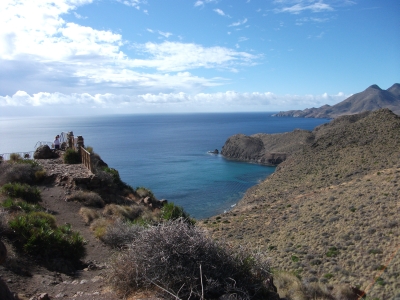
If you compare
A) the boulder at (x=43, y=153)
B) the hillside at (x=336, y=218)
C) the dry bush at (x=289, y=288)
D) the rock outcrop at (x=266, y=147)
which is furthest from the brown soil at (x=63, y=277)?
the rock outcrop at (x=266, y=147)

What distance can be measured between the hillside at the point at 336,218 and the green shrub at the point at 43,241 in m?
4.54

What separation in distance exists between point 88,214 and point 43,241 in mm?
4991

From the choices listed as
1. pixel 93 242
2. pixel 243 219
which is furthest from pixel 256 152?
pixel 93 242

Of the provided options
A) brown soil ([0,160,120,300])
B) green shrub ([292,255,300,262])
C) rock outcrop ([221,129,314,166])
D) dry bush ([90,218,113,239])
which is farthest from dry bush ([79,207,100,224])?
rock outcrop ([221,129,314,166])

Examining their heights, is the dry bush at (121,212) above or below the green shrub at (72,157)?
below

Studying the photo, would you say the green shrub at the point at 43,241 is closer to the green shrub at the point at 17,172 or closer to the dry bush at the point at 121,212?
the dry bush at the point at 121,212

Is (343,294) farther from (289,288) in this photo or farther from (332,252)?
(332,252)

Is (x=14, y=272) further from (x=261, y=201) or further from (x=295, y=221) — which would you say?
(x=261, y=201)

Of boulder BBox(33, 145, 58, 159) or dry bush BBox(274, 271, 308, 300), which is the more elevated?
boulder BBox(33, 145, 58, 159)

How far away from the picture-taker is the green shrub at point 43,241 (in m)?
8.40

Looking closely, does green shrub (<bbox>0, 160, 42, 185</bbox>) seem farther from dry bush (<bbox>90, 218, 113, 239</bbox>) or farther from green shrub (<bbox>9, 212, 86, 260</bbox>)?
green shrub (<bbox>9, 212, 86, 260</bbox>)

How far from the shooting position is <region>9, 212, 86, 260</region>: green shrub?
8.40 meters

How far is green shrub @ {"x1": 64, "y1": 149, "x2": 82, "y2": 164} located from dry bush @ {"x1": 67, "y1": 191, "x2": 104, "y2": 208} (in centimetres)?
558

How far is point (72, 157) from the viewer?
20.6 metres
